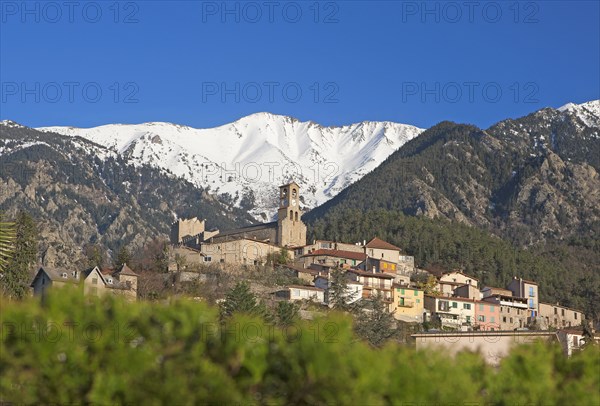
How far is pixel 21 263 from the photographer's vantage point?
93.4m

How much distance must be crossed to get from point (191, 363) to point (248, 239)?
275 ft

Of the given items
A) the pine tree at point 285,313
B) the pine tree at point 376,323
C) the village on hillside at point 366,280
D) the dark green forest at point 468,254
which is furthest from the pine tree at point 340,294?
the dark green forest at point 468,254

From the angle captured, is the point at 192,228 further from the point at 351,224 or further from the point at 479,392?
the point at 479,392

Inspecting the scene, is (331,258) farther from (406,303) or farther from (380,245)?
(406,303)

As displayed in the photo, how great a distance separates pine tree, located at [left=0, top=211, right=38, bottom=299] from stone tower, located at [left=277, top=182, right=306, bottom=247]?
119 ft

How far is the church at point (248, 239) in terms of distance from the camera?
372 feet

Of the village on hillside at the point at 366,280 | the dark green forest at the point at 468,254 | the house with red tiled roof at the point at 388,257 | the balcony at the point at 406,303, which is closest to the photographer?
the village on hillside at the point at 366,280

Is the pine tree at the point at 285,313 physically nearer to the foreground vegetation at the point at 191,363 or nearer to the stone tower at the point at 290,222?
the stone tower at the point at 290,222

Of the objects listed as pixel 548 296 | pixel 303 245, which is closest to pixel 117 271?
pixel 303 245

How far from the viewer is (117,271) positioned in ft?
336

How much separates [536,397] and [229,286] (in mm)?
66629

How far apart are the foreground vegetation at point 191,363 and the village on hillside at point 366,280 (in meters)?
54.3

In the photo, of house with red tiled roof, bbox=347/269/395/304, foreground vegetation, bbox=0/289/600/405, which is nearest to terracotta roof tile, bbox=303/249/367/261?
house with red tiled roof, bbox=347/269/395/304

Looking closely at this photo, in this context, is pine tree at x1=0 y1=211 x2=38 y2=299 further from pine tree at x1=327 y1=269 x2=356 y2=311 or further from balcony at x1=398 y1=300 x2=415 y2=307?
balcony at x1=398 y1=300 x2=415 y2=307
